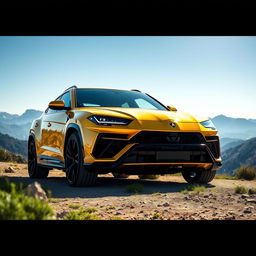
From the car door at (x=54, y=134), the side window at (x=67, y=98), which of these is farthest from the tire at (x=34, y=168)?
the side window at (x=67, y=98)

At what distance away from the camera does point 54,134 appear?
746cm

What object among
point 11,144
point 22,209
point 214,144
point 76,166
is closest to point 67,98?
point 76,166

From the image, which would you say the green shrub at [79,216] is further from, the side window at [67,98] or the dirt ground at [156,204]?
the side window at [67,98]

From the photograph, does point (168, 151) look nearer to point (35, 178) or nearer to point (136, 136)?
point (136, 136)

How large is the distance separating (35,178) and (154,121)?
4.21m

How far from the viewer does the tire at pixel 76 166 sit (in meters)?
6.08

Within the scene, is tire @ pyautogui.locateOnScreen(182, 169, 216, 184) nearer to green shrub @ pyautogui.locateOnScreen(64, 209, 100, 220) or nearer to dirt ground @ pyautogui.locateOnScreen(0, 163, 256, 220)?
dirt ground @ pyautogui.locateOnScreen(0, 163, 256, 220)

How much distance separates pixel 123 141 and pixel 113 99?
1.77 meters

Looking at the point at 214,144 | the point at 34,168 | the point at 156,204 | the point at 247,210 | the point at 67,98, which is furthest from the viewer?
the point at 34,168

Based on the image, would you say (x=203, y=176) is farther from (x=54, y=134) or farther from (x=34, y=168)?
(x=34, y=168)

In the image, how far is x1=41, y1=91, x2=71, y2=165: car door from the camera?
700cm

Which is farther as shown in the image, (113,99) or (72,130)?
(113,99)
